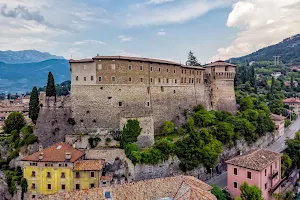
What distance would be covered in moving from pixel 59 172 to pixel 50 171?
3.57ft

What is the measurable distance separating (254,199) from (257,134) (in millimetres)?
25432

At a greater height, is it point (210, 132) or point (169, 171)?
point (210, 132)

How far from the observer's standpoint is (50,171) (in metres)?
31.8

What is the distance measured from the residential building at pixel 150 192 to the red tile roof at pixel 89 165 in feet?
24.1

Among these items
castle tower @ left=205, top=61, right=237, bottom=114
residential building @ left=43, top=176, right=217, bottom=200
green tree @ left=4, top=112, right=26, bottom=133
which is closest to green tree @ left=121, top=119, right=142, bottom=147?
residential building @ left=43, top=176, right=217, bottom=200

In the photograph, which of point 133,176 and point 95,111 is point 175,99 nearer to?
point 95,111

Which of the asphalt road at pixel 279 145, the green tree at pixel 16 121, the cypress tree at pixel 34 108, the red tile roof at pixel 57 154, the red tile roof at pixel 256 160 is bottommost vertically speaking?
the asphalt road at pixel 279 145

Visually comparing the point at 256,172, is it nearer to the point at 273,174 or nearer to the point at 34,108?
the point at 273,174

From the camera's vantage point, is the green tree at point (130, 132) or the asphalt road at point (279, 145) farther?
the asphalt road at point (279, 145)

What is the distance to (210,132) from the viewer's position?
134 feet

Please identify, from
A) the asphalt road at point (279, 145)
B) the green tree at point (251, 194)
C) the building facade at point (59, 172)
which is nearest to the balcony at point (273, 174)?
the asphalt road at point (279, 145)

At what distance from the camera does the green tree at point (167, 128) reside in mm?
40125

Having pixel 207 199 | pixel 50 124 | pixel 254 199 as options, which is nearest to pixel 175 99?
pixel 50 124

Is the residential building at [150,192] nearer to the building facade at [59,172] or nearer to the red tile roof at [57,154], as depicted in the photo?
the building facade at [59,172]
